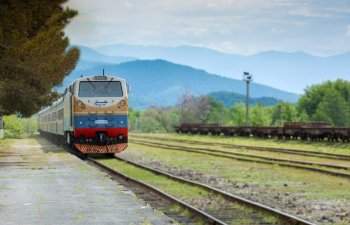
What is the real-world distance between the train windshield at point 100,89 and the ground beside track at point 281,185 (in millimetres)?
4764

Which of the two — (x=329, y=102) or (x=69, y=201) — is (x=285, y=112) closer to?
(x=329, y=102)

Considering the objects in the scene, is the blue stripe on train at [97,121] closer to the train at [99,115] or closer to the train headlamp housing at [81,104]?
the train at [99,115]

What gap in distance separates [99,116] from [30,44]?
4.30 m

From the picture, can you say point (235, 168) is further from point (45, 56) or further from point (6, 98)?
point (6, 98)

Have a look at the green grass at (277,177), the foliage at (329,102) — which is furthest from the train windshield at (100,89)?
the foliage at (329,102)

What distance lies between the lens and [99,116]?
29.9 m

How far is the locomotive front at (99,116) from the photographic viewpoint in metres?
29.8

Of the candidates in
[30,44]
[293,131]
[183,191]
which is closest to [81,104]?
[30,44]

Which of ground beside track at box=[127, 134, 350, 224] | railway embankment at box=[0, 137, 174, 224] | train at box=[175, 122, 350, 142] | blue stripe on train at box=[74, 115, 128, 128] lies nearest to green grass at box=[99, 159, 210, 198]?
ground beside track at box=[127, 134, 350, 224]

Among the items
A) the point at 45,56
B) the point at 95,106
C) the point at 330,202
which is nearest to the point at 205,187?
the point at 330,202

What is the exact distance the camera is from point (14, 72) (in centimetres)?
3406

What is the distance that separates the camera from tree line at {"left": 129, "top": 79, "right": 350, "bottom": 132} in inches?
5782

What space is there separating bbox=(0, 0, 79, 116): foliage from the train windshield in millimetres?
2723

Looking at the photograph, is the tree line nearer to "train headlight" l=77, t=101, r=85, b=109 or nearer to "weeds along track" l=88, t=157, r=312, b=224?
"train headlight" l=77, t=101, r=85, b=109
